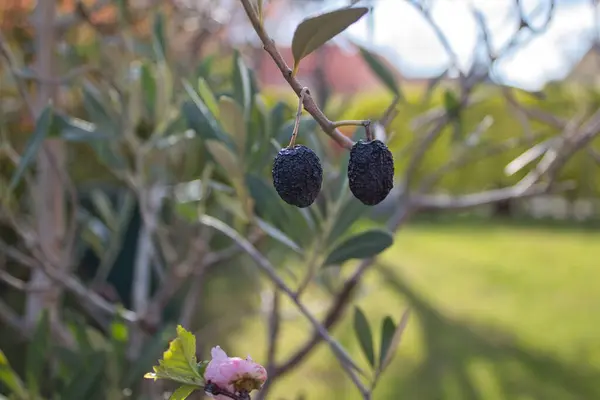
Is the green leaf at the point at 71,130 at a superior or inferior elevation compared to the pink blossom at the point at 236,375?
superior

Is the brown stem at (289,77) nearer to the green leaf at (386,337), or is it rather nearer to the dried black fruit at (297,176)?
the dried black fruit at (297,176)

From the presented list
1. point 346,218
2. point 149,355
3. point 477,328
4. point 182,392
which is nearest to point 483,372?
point 477,328

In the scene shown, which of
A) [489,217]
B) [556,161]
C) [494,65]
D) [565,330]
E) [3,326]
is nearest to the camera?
[494,65]

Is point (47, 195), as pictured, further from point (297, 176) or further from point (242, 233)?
point (297, 176)

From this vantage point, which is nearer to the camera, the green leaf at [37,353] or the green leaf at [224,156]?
the green leaf at [224,156]

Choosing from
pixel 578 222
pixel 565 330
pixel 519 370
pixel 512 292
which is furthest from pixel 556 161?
pixel 578 222

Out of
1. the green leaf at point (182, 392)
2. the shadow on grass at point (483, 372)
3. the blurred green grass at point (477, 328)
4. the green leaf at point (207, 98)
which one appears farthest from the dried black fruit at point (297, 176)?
the shadow on grass at point (483, 372)

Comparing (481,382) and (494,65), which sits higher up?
(481,382)

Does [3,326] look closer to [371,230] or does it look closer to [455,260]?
[371,230]
